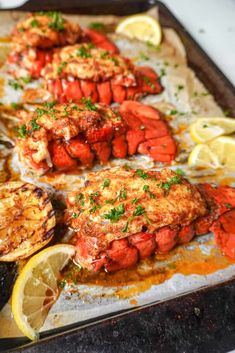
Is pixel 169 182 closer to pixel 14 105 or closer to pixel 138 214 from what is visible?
pixel 138 214

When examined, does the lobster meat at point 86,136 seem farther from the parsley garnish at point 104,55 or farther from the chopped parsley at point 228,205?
the chopped parsley at point 228,205

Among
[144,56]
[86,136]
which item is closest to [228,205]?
[86,136]

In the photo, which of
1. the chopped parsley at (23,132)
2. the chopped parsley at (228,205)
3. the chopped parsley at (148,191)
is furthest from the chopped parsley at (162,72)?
the chopped parsley at (148,191)

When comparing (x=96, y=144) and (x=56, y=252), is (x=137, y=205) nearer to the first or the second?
(x=56, y=252)

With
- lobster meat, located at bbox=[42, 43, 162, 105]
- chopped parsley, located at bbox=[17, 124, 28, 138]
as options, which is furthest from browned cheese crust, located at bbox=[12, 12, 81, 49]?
chopped parsley, located at bbox=[17, 124, 28, 138]

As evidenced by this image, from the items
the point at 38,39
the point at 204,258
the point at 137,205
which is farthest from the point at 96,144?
the point at 38,39

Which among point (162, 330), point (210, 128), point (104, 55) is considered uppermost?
point (104, 55)

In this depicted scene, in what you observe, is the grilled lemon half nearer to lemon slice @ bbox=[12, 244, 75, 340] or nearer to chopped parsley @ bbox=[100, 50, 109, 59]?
lemon slice @ bbox=[12, 244, 75, 340]
